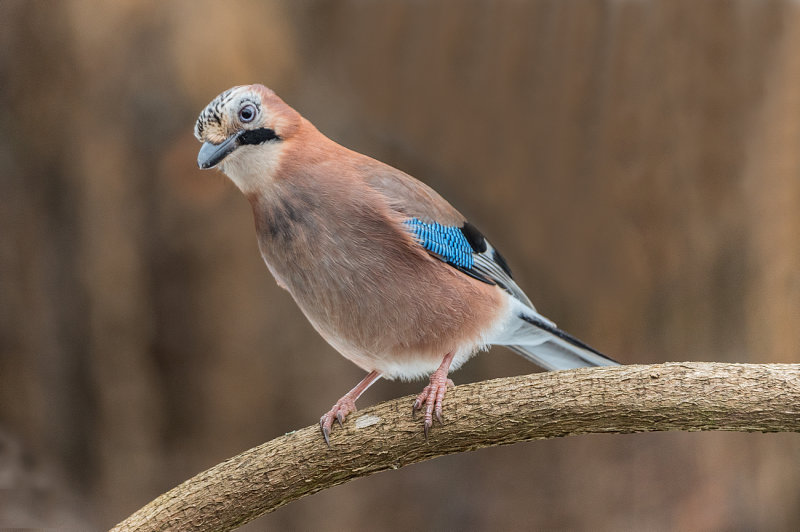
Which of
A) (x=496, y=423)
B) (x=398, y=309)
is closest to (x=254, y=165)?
(x=398, y=309)

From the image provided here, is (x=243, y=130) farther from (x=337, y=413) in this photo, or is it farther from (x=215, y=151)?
(x=337, y=413)

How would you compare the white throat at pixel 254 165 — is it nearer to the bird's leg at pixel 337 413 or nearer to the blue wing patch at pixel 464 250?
the blue wing patch at pixel 464 250

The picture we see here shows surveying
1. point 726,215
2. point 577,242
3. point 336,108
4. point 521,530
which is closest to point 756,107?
point 726,215

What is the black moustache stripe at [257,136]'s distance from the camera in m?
2.04

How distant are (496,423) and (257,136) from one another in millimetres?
1046

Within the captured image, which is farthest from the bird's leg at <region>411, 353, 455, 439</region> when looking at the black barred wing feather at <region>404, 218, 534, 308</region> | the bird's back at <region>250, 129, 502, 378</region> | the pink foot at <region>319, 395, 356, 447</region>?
the black barred wing feather at <region>404, 218, 534, 308</region>

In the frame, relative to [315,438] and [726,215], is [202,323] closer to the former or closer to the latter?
[315,438]

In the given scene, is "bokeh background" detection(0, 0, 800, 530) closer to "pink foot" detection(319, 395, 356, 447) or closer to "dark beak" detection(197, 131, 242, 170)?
"pink foot" detection(319, 395, 356, 447)

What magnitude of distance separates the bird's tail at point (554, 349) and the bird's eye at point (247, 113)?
108 centimetres

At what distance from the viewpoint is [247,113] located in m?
2.03

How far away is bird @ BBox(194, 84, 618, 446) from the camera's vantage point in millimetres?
2206

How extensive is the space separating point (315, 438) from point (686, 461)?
283 centimetres

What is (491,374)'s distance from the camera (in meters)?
4.43

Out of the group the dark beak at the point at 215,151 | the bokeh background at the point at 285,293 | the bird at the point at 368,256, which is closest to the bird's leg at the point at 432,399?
the bird at the point at 368,256
